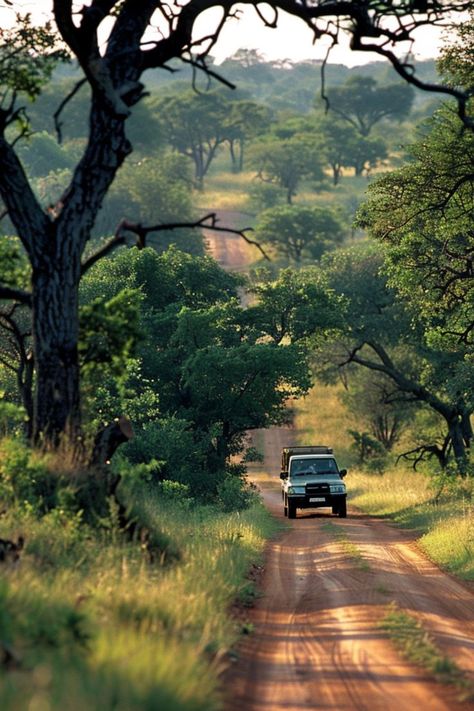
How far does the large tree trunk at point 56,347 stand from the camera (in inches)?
525

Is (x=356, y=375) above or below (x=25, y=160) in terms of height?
below

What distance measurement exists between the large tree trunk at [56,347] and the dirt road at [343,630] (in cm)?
307

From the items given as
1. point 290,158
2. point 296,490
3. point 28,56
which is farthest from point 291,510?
point 290,158

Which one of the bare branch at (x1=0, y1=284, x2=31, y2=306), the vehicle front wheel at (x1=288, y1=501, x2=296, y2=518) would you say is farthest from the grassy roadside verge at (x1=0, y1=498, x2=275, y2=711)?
the vehicle front wheel at (x1=288, y1=501, x2=296, y2=518)

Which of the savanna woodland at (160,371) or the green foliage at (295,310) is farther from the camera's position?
the green foliage at (295,310)

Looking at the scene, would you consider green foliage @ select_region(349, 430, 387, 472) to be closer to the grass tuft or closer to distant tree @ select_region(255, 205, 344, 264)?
distant tree @ select_region(255, 205, 344, 264)

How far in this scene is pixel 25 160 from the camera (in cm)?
10612

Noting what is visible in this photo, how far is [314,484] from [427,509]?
9.89ft

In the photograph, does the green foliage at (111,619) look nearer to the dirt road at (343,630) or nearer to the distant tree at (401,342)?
the dirt road at (343,630)

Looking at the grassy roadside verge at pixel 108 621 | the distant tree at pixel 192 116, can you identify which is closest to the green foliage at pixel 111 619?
the grassy roadside verge at pixel 108 621

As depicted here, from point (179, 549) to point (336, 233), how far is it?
244 ft

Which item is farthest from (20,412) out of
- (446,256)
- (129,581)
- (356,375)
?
(356,375)

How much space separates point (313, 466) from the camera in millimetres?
31812

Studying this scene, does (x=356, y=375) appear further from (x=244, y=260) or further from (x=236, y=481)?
(x=244, y=260)
